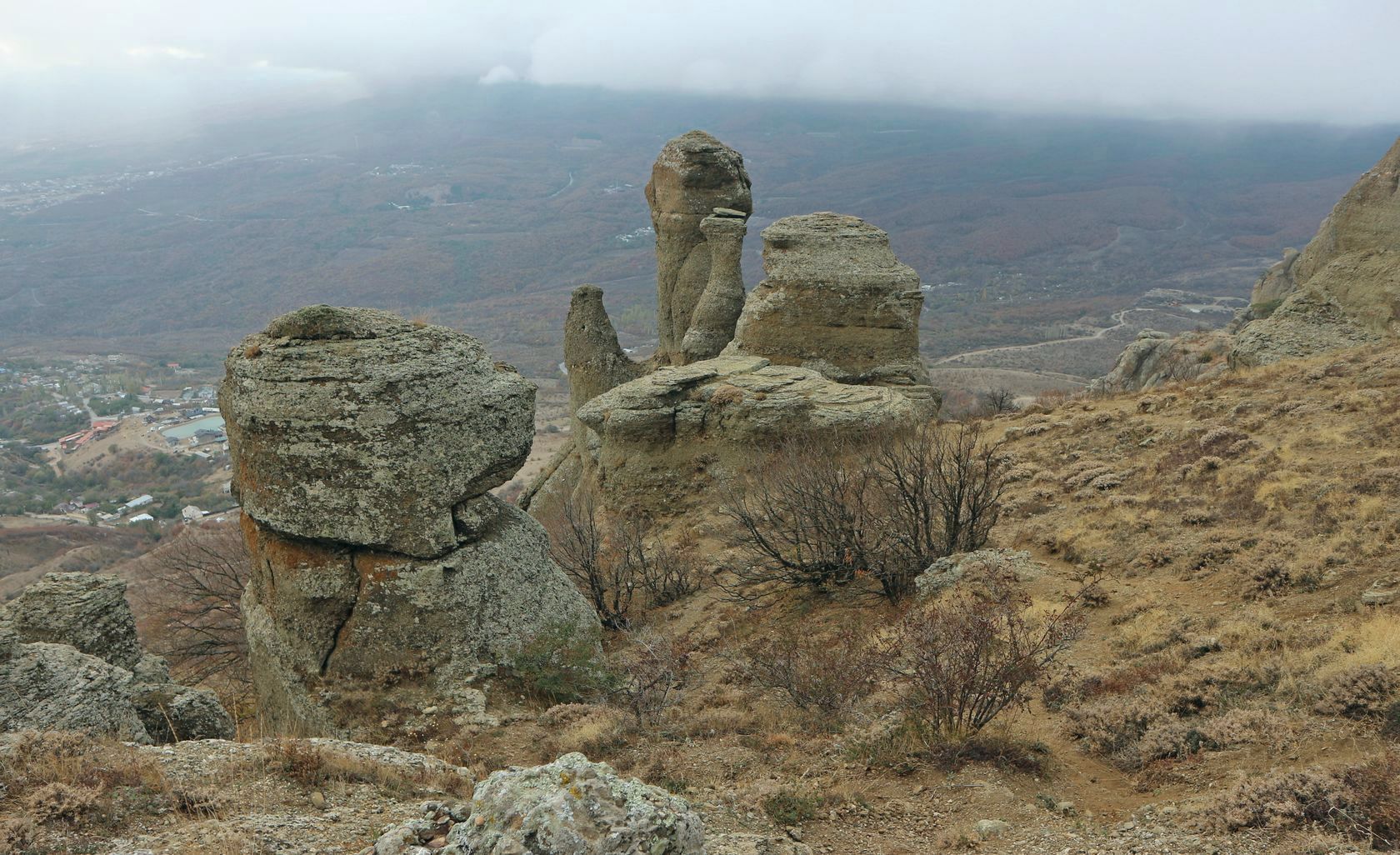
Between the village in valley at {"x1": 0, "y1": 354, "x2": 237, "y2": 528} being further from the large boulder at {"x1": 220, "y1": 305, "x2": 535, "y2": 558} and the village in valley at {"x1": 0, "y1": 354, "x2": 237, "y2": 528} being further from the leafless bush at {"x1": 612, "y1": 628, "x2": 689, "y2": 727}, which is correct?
the large boulder at {"x1": 220, "y1": 305, "x2": 535, "y2": 558}

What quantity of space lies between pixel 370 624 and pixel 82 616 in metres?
3.36

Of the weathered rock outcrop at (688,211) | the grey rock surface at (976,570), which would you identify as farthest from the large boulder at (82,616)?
the weathered rock outcrop at (688,211)

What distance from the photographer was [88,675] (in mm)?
8383

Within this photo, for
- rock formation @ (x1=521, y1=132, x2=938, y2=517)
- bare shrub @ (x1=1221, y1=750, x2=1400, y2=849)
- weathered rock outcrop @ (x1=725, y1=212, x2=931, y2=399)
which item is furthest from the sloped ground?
weathered rock outcrop @ (x1=725, y1=212, x2=931, y2=399)

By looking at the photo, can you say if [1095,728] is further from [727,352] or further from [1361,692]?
[727,352]

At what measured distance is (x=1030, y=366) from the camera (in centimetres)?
7962

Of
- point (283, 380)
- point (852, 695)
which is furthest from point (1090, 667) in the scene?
point (283, 380)

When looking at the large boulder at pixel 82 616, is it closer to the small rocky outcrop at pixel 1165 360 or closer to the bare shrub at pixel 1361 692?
the bare shrub at pixel 1361 692

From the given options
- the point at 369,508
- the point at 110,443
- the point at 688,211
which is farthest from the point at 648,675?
the point at 110,443

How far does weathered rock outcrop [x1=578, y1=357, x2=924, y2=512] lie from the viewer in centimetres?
1847

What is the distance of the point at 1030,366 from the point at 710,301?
58.5m

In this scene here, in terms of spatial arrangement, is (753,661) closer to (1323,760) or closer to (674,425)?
(1323,760)

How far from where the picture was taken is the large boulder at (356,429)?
9391 millimetres

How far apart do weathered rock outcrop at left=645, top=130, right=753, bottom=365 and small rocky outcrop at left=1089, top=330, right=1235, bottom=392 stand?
15.5 meters
